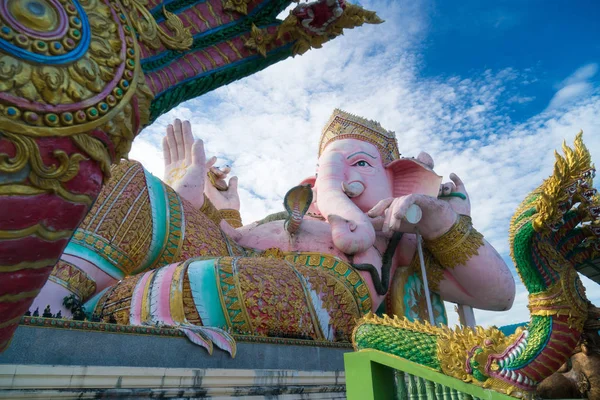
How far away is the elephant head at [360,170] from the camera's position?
270 inches

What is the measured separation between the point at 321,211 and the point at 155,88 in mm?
5033

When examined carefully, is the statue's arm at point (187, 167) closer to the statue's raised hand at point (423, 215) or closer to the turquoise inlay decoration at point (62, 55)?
the statue's raised hand at point (423, 215)

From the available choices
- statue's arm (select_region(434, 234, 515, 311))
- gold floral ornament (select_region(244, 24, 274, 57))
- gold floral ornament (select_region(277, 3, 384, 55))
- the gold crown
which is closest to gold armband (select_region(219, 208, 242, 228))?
the gold crown

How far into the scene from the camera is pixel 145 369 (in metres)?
2.82

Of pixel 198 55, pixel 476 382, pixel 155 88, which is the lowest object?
pixel 476 382

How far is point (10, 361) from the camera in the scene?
2.40 metres

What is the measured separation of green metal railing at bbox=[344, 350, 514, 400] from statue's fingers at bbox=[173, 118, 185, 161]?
4.14 m

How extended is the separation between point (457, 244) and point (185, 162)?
3.86 m

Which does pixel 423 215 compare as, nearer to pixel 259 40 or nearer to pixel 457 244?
pixel 457 244

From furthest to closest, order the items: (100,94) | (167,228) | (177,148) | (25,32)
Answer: (177,148) → (167,228) → (100,94) → (25,32)

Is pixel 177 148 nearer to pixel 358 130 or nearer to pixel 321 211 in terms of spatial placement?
pixel 321 211

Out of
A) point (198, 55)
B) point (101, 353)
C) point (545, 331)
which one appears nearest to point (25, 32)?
point (198, 55)

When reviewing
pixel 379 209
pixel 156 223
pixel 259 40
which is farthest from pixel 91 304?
pixel 379 209

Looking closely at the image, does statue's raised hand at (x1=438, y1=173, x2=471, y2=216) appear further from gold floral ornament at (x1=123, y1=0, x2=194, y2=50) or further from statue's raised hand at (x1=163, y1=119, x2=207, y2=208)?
gold floral ornament at (x1=123, y1=0, x2=194, y2=50)
